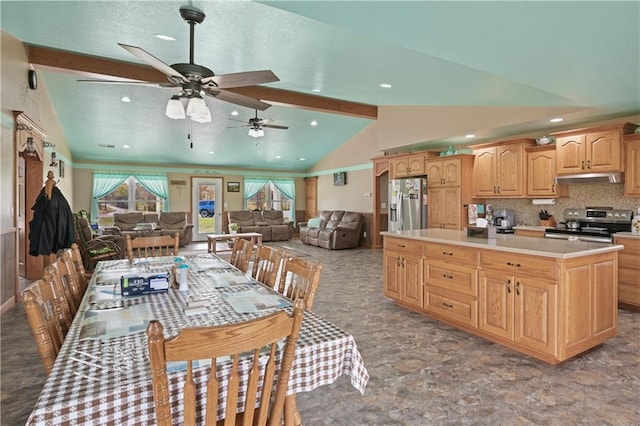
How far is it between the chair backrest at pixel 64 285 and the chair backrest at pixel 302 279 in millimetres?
1183

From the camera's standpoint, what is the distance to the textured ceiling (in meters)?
2.15

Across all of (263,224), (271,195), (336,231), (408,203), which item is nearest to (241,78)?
(408,203)

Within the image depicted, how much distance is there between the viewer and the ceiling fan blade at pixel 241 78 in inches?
105

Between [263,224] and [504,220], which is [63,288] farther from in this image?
[263,224]

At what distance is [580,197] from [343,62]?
403 cm

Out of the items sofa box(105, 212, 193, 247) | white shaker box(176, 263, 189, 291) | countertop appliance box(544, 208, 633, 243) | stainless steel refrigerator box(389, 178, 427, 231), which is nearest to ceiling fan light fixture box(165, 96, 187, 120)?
white shaker box(176, 263, 189, 291)

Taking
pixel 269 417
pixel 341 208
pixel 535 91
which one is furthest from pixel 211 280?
pixel 341 208

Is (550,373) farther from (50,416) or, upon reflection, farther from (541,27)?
(50,416)

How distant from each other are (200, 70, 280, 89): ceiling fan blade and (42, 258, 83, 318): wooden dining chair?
1.62 m

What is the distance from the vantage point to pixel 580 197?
17.0 feet

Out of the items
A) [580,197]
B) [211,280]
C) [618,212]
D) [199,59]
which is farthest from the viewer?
[580,197]

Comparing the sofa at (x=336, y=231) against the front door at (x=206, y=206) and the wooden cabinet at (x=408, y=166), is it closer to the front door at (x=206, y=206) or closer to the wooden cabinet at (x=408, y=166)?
the wooden cabinet at (x=408, y=166)

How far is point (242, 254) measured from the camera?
305 centimetres

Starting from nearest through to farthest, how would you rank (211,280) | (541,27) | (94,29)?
(541,27)
(211,280)
(94,29)
